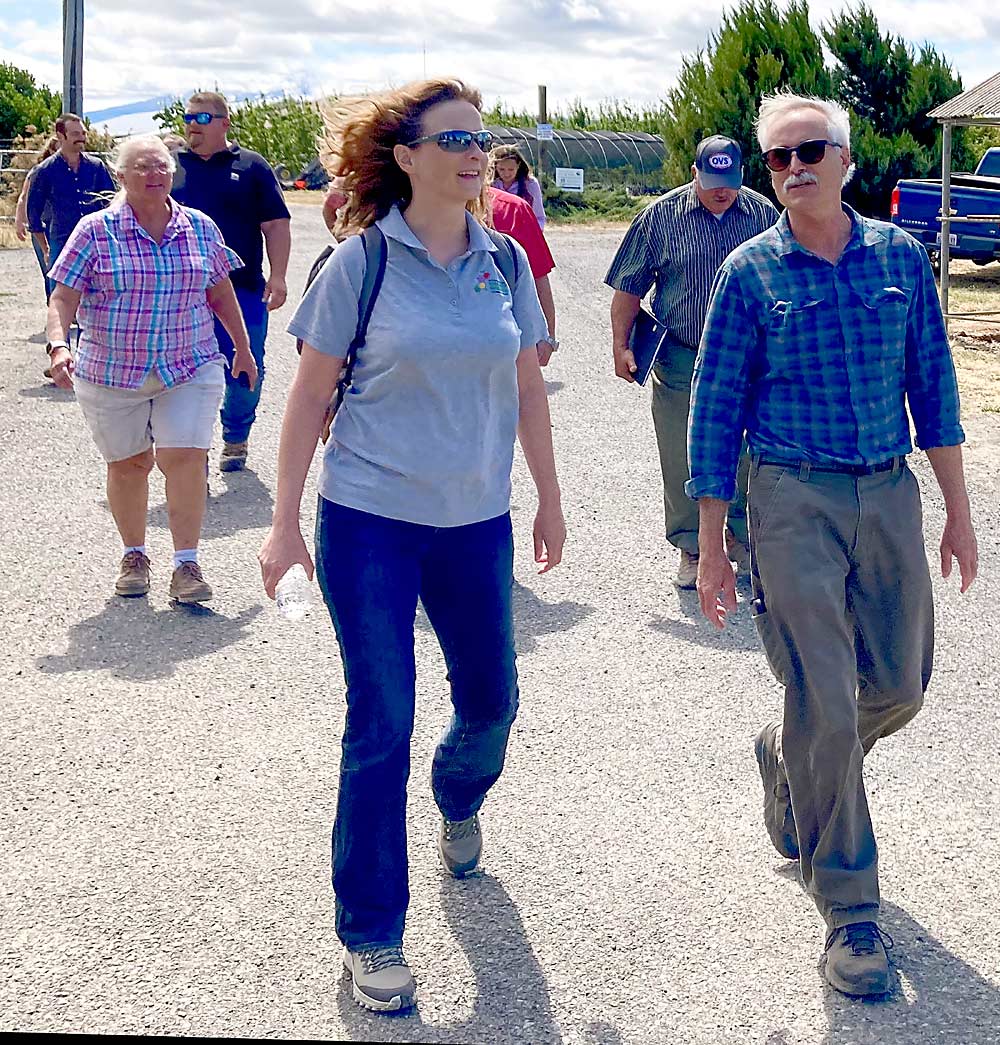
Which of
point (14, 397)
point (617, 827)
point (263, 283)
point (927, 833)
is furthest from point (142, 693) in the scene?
point (14, 397)

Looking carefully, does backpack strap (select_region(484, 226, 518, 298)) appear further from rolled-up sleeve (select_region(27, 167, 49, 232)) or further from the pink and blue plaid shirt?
rolled-up sleeve (select_region(27, 167, 49, 232))

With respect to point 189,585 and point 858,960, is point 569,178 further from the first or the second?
point 858,960

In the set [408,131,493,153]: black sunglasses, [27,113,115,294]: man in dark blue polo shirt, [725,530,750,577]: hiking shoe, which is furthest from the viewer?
[27,113,115,294]: man in dark blue polo shirt

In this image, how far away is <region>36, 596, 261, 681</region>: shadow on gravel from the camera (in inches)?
Answer: 236

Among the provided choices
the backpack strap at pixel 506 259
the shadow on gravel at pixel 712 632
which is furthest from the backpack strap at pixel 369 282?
the shadow on gravel at pixel 712 632

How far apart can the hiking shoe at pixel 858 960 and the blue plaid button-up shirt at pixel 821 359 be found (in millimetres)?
1079

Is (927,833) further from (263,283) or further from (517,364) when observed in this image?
(263,283)

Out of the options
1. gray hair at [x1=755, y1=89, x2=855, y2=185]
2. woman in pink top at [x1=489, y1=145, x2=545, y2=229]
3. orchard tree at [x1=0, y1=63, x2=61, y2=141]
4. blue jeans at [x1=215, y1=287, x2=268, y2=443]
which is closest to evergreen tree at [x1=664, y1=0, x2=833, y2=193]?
woman in pink top at [x1=489, y1=145, x2=545, y2=229]

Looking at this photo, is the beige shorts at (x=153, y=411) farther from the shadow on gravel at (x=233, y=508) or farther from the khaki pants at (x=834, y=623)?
the khaki pants at (x=834, y=623)

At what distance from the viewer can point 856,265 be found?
3.69m

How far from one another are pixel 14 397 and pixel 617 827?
9583mm

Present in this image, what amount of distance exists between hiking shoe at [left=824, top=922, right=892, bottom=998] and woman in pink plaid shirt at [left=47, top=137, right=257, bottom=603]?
3.83 meters

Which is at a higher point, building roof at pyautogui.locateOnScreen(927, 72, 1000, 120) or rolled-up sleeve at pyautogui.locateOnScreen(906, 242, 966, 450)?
building roof at pyautogui.locateOnScreen(927, 72, 1000, 120)

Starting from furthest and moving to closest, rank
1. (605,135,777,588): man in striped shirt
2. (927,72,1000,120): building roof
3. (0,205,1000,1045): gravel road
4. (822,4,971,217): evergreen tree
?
(822,4,971,217): evergreen tree
(927,72,1000,120): building roof
(605,135,777,588): man in striped shirt
(0,205,1000,1045): gravel road
